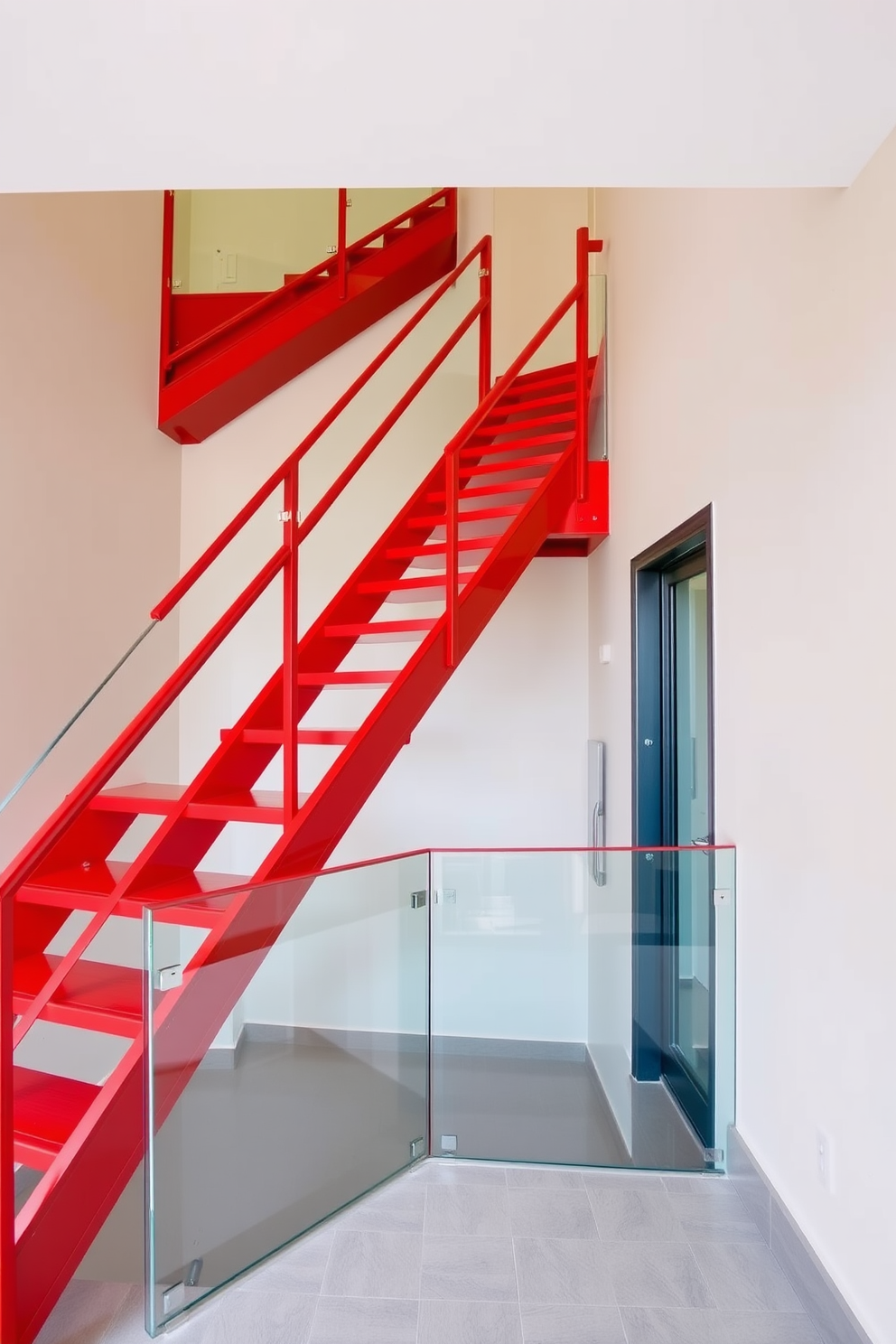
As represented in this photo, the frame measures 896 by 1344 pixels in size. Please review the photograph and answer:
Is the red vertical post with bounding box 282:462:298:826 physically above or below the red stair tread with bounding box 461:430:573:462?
below

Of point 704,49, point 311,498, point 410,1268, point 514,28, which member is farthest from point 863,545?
point 311,498

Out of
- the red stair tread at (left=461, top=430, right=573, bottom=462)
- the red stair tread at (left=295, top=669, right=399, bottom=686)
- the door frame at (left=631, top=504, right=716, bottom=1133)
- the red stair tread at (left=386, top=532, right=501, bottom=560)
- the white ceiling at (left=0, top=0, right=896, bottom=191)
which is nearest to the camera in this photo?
the white ceiling at (left=0, top=0, right=896, bottom=191)

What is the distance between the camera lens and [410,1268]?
2143mm

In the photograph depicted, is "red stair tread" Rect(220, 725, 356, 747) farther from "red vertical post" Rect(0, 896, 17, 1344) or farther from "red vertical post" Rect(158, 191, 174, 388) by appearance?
"red vertical post" Rect(158, 191, 174, 388)

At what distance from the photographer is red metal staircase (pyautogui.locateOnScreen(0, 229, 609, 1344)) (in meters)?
1.85

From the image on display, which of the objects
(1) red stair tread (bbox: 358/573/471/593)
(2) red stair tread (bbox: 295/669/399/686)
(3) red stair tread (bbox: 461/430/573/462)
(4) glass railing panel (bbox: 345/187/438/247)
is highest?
(4) glass railing panel (bbox: 345/187/438/247)

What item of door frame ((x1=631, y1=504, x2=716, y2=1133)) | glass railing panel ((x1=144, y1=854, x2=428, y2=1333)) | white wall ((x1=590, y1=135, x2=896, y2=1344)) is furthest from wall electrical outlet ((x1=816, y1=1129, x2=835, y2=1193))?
glass railing panel ((x1=144, y1=854, x2=428, y2=1333))

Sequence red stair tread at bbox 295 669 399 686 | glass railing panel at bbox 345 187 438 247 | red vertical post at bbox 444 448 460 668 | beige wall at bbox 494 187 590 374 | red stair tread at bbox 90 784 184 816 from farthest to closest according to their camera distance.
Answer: beige wall at bbox 494 187 590 374, glass railing panel at bbox 345 187 438 247, red vertical post at bbox 444 448 460 668, red stair tread at bbox 295 669 399 686, red stair tread at bbox 90 784 184 816

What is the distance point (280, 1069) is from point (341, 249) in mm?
3976

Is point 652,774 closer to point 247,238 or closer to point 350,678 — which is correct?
point 350,678

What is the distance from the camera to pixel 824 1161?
6.11 feet

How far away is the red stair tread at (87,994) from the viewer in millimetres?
2045

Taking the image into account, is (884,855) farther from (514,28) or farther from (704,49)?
(514,28)

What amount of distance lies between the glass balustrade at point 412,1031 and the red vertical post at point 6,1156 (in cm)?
31
